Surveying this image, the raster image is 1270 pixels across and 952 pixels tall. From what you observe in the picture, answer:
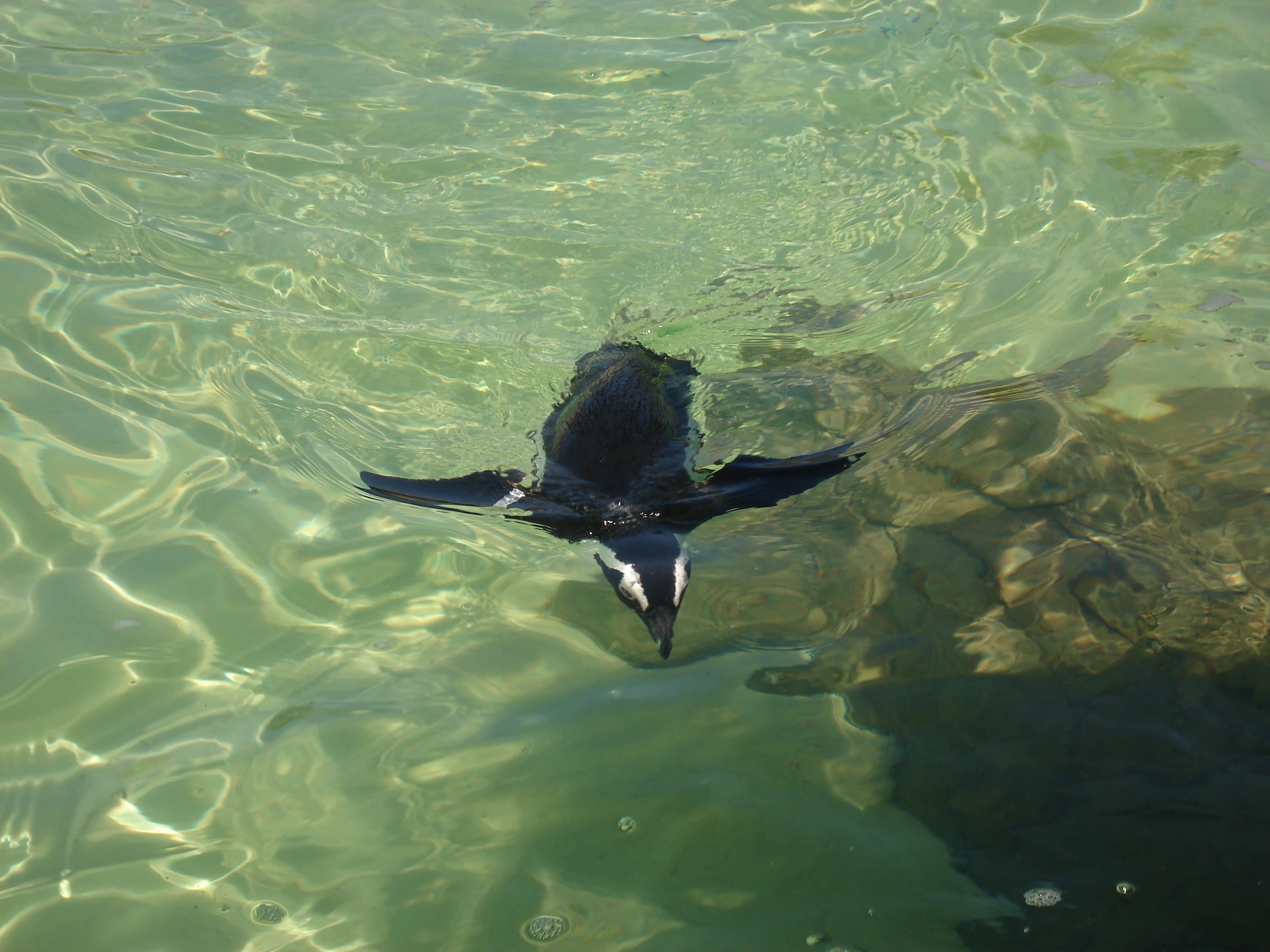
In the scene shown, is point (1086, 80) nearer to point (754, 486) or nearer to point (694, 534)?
point (754, 486)

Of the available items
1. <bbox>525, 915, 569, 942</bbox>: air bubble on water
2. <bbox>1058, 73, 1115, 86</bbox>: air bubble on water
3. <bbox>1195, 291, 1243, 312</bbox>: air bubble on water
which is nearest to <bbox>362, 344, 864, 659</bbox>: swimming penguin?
<bbox>525, 915, 569, 942</bbox>: air bubble on water

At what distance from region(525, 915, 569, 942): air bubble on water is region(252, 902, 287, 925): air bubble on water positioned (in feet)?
2.61

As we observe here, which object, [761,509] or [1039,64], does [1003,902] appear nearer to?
[761,509]

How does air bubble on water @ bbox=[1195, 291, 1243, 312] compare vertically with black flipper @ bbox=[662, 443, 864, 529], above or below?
above

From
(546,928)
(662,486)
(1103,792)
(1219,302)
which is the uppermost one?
(1219,302)

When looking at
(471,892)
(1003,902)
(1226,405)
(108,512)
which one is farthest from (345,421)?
(1226,405)

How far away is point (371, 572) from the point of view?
4.07 m

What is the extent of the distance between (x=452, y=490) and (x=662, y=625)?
1.47m

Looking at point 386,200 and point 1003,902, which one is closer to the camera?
point 1003,902

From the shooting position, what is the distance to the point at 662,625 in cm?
362

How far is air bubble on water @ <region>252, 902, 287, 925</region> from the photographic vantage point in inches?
108

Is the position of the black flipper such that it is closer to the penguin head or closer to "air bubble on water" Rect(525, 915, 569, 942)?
the penguin head

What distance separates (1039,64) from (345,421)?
6825 mm

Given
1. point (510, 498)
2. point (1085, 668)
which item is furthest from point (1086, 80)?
point (510, 498)
